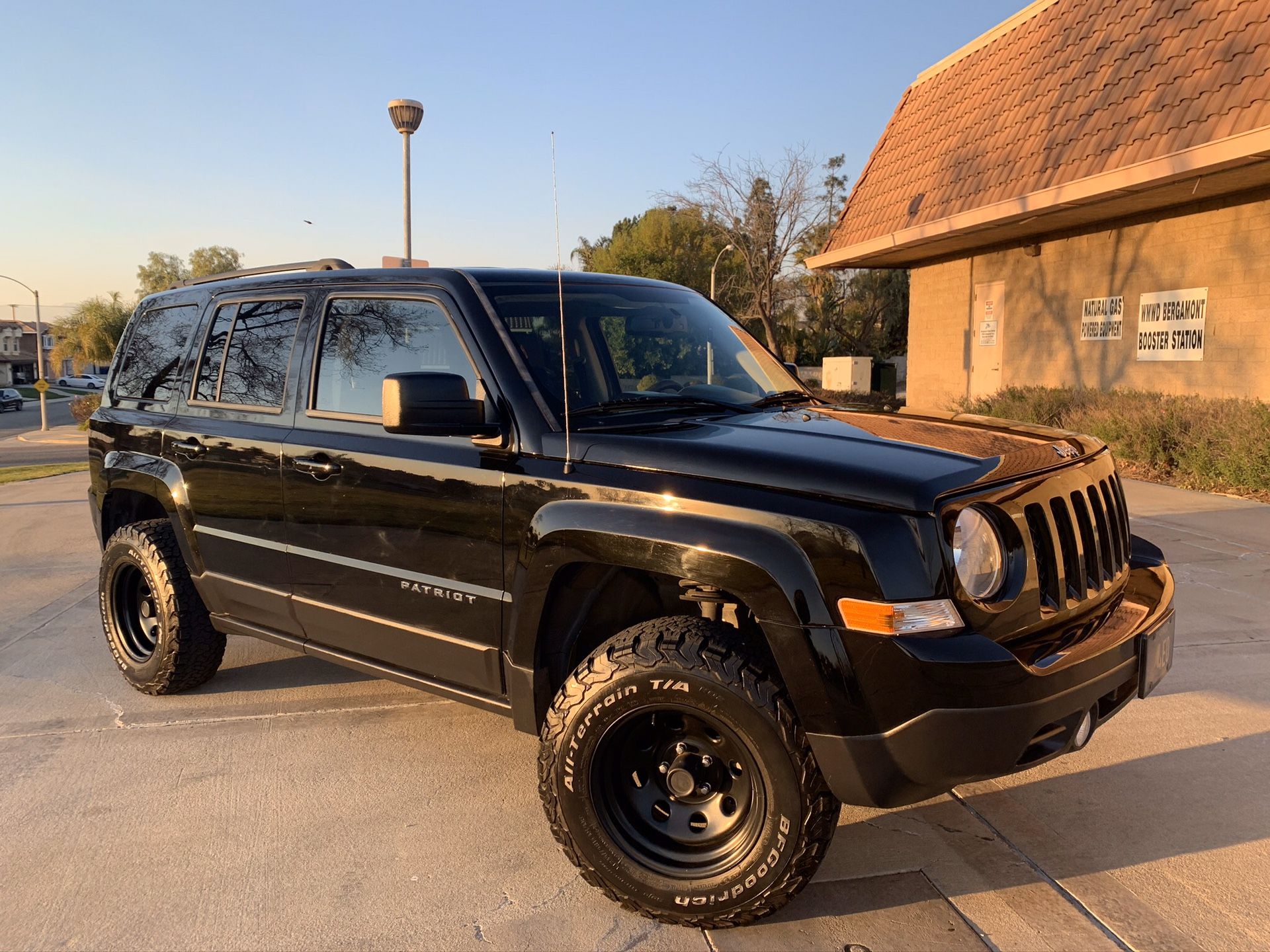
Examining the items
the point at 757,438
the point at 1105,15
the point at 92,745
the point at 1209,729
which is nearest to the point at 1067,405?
the point at 1105,15

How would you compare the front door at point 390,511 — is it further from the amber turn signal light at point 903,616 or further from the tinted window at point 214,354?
the amber turn signal light at point 903,616

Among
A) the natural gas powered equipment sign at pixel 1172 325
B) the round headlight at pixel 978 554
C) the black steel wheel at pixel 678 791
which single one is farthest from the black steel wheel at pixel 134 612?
the natural gas powered equipment sign at pixel 1172 325

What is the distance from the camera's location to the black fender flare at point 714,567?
249 cm

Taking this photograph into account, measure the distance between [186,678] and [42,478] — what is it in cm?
1570

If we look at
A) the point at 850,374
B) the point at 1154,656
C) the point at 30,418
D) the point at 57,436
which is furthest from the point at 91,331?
the point at 1154,656

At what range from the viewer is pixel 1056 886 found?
2900 mm

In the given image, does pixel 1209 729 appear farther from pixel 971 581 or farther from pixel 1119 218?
pixel 1119 218

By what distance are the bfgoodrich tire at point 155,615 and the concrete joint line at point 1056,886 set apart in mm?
3449

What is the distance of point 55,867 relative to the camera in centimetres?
313

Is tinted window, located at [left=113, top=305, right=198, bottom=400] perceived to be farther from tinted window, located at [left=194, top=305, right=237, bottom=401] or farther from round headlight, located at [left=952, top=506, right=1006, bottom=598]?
round headlight, located at [left=952, top=506, right=1006, bottom=598]

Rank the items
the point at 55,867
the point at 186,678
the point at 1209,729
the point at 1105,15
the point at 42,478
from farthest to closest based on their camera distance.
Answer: the point at 42,478 → the point at 1105,15 → the point at 186,678 → the point at 1209,729 → the point at 55,867

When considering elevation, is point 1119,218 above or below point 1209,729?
above

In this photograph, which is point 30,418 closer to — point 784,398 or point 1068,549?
point 784,398

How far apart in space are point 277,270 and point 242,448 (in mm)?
1036
